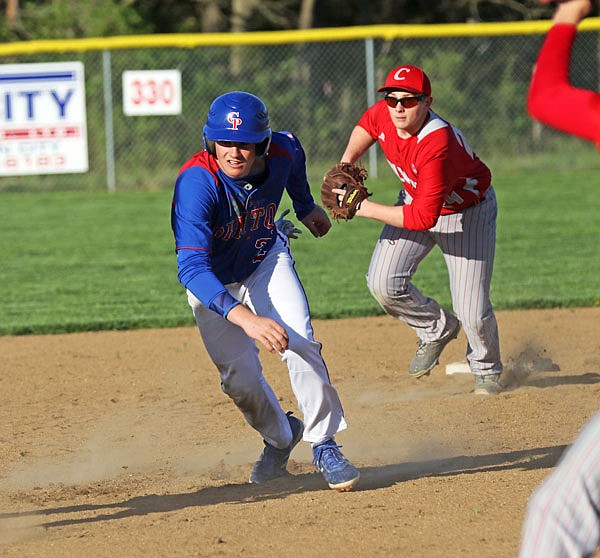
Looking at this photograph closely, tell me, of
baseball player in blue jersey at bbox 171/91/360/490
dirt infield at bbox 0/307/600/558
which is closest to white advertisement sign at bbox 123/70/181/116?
dirt infield at bbox 0/307/600/558

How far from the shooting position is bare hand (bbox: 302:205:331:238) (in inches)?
201

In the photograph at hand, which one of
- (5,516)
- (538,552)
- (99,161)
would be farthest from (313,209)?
(99,161)

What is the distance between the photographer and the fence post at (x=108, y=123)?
16078mm

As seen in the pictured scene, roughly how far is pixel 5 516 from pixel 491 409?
2.73m

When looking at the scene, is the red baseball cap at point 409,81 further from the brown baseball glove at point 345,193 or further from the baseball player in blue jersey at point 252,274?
the baseball player in blue jersey at point 252,274

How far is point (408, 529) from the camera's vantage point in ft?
13.1

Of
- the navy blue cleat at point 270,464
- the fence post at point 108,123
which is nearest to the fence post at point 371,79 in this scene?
the fence post at point 108,123

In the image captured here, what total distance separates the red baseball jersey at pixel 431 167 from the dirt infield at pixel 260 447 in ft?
3.79

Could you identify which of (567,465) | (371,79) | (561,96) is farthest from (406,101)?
(371,79)

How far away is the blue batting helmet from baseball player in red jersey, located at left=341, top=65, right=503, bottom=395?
1.26 metres

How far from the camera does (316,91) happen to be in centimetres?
1681

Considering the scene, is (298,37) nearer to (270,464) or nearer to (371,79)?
(371,79)

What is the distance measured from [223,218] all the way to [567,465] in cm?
209

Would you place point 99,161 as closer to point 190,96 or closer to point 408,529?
point 190,96
